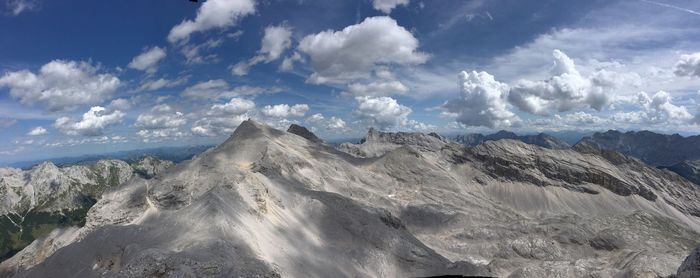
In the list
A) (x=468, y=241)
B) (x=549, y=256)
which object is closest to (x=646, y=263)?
(x=549, y=256)

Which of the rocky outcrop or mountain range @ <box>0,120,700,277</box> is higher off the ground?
the rocky outcrop

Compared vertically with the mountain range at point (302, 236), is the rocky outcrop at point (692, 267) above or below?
above

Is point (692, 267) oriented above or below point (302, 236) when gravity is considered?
above

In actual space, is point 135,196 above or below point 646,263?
above

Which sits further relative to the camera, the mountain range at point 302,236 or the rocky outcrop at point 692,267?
the mountain range at point 302,236

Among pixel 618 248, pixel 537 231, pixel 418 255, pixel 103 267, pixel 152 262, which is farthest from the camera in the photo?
pixel 537 231

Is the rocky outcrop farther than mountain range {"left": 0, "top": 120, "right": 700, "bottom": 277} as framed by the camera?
No

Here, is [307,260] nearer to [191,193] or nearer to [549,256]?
[191,193]

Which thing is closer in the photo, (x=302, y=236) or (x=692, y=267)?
(x=692, y=267)

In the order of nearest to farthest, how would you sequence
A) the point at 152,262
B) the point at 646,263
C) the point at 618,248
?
1. the point at 152,262
2. the point at 646,263
3. the point at 618,248

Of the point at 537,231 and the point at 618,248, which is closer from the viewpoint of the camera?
the point at 618,248

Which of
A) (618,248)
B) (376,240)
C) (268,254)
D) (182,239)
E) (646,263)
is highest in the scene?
(182,239)
